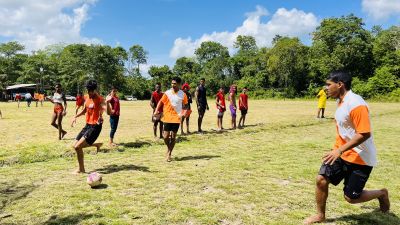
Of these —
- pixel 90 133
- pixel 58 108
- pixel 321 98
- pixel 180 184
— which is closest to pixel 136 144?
pixel 58 108

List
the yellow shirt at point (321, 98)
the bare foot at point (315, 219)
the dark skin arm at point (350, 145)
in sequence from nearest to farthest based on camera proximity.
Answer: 1. the dark skin arm at point (350, 145)
2. the bare foot at point (315, 219)
3. the yellow shirt at point (321, 98)

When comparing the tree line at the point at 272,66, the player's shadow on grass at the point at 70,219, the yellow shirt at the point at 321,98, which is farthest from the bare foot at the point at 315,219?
the tree line at the point at 272,66

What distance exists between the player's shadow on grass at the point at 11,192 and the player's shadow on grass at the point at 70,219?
1183 mm

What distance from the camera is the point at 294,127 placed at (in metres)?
18.2

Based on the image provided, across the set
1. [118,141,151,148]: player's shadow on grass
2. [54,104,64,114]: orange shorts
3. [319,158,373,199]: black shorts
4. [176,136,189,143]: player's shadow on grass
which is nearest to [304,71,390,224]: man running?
[319,158,373,199]: black shorts

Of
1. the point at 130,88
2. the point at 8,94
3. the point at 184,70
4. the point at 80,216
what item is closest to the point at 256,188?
the point at 80,216

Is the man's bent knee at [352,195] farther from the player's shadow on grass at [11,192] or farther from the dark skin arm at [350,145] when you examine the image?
the player's shadow on grass at [11,192]

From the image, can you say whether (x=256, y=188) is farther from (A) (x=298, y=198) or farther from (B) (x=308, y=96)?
(B) (x=308, y=96)

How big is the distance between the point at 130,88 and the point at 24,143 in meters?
80.8

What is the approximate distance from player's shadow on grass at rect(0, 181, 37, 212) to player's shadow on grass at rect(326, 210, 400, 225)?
5.18 m

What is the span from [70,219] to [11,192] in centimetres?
227

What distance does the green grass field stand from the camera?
5.57 m

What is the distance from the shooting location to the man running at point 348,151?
14.8ft

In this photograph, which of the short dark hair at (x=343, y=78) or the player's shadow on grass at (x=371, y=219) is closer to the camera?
the short dark hair at (x=343, y=78)
